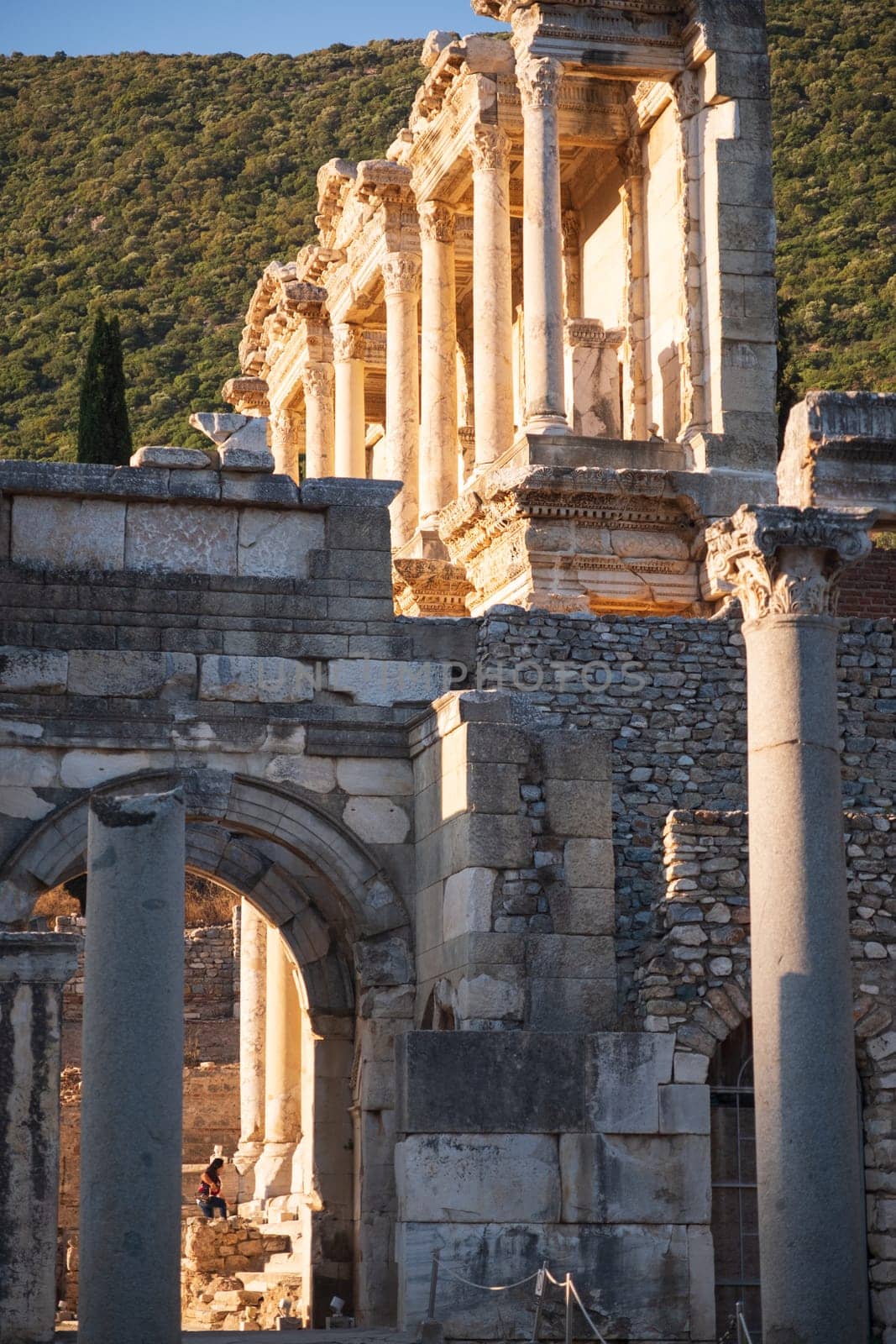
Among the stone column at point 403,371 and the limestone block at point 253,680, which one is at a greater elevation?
the stone column at point 403,371

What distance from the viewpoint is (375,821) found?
1830 centimetres

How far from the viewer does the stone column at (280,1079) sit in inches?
1049

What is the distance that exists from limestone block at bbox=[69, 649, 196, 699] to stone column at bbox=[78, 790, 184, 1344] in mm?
4535

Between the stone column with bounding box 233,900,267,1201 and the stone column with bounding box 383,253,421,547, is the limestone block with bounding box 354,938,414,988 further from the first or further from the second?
the stone column with bounding box 383,253,421,547

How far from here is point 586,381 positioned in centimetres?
2962

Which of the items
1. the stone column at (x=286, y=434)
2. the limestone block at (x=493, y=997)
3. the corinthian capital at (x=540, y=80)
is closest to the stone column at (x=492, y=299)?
the corinthian capital at (x=540, y=80)

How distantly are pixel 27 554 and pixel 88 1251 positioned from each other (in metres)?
6.92

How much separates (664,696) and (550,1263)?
5415 millimetres

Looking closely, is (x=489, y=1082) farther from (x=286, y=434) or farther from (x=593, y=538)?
(x=286, y=434)

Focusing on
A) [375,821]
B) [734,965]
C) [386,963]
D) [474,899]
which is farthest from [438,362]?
[734,965]

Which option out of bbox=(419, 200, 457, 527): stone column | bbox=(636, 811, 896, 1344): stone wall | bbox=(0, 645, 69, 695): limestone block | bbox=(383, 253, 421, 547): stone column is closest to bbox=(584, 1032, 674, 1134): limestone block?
bbox=(636, 811, 896, 1344): stone wall

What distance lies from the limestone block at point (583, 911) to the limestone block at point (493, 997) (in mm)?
487

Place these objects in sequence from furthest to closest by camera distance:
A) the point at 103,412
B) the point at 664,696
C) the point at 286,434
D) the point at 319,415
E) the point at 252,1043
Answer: the point at 286,434 → the point at 319,415 → the point at 103,412 → the point at 252,1043 → the point at 664,696

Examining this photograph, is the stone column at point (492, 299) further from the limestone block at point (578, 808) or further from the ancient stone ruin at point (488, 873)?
the limestone block at point (578, 808)
